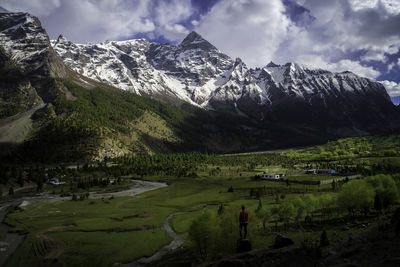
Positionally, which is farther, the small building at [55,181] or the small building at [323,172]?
the small building at [323,172]

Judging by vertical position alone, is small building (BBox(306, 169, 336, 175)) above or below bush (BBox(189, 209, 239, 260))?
above

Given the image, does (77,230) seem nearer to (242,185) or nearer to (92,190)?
(92,190)

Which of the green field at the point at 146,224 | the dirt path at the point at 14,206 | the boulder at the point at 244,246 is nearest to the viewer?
the boulder at the point at 244,246

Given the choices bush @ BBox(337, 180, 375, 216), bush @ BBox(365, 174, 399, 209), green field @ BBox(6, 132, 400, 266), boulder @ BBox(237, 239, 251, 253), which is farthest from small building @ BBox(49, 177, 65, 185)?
bush @ BBox(365, 174, 399, 209)

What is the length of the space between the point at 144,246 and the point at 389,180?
64379 millimetres

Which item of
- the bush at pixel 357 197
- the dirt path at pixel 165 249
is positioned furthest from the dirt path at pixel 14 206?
the bush at pixel 357 197

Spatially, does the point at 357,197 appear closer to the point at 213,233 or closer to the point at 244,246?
the point at 244,246

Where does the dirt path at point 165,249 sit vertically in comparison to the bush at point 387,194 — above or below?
below

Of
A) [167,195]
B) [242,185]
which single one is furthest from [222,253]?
[242,185]

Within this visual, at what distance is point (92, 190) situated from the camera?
14262 centimetres

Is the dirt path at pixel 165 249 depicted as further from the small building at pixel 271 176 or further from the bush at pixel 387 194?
the small building at pixel 271 176

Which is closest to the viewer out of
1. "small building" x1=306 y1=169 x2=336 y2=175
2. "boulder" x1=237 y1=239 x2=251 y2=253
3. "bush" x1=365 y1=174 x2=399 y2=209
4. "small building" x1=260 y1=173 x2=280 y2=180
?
"boulder" x1=237 y1=239 x2=251 y2=253

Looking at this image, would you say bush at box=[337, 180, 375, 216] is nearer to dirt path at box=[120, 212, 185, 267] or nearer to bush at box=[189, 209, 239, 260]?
bush at box=[189, 209, 239, 260]

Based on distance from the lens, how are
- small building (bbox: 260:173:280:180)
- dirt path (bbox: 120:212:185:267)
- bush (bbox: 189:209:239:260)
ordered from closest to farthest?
bush (bbox: 189:209:239:260) → dirt path (bbox: 120:212:185:267) → small building (bbox: 260:173:280:180)
